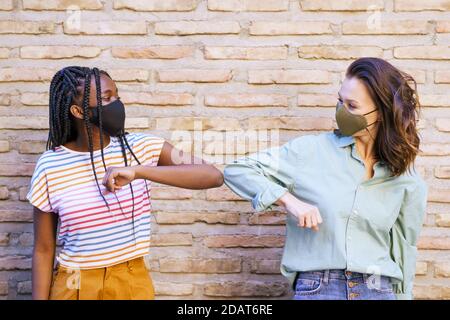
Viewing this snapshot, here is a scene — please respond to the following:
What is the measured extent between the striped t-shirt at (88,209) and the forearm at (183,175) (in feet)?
0.52

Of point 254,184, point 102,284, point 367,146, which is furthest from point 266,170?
point 102,284

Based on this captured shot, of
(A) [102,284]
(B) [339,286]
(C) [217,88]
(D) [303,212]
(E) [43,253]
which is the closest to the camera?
(D) [303,212]

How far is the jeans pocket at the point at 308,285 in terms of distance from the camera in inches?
99.2

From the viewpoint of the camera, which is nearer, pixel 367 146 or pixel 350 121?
pixel 350 121

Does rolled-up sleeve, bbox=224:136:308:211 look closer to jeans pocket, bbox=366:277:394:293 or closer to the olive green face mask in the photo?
the olive green face mask

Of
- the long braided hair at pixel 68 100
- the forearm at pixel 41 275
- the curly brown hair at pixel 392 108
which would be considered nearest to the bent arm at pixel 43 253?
the forearm at pixel 41 275

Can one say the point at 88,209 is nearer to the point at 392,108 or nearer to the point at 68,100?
the point at 68,100

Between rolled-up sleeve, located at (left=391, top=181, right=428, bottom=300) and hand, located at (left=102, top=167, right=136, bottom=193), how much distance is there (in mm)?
1072

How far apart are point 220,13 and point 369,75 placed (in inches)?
44.4

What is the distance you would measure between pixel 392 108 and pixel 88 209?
126 cm

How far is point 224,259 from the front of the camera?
3461mm

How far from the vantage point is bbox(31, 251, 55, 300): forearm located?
2689mm

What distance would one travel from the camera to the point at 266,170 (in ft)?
8.54
